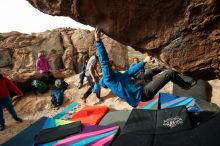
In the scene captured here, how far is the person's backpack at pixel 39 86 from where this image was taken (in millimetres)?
11016

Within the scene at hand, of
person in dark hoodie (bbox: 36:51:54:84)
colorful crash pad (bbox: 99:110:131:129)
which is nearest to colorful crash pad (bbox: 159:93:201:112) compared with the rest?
colorful crash pad (bbox: 99:110:131:129)

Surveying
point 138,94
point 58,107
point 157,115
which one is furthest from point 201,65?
point 58,107

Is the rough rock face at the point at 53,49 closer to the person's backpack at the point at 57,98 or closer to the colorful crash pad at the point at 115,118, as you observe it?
the person's backpack at the point at 57,98

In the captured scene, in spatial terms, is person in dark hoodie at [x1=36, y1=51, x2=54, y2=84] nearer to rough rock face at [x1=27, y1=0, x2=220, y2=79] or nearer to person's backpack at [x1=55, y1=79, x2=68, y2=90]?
person's backpack at [x1=55, y1=79, x2=68, y2=90]

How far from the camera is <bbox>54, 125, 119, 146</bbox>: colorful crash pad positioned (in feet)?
19.4

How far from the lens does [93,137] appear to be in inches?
244

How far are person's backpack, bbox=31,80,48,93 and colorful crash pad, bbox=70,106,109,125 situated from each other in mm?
3353

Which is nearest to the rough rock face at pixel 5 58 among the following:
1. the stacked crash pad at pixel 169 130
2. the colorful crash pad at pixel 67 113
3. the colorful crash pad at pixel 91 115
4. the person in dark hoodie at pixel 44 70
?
the person in dark hoodie at pixel 44 70

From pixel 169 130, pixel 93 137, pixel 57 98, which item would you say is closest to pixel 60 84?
pixel 57 98

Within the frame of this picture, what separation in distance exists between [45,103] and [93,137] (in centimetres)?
476

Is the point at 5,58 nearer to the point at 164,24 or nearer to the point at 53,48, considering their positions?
the point at 53,48

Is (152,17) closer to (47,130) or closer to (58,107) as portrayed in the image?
(47,130)

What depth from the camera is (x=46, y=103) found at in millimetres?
10391

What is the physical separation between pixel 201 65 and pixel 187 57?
19cm
